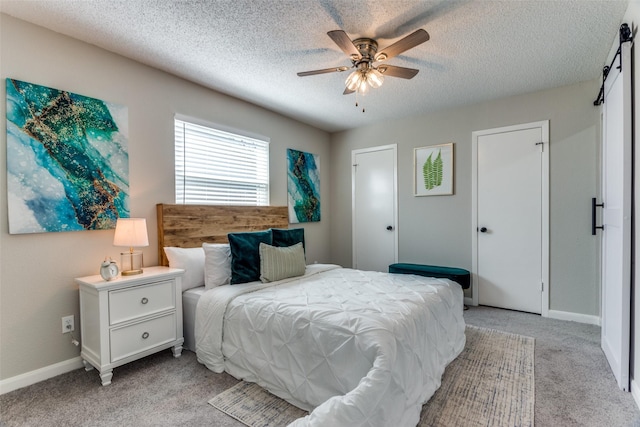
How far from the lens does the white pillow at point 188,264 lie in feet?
8.78

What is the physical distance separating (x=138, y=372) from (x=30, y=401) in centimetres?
58

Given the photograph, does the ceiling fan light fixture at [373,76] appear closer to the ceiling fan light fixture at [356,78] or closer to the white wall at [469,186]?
the ceiling fan light fixture at [356,78]

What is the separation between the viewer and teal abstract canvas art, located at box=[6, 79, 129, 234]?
205cm

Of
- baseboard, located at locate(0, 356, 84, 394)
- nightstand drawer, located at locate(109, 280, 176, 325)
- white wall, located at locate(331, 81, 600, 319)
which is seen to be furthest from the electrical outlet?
white wall, located at locate(331, 81, 600, 319)

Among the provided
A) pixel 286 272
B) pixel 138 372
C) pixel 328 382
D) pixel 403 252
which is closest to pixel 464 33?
pixel 286 272

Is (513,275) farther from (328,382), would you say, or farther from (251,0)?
(251,0)

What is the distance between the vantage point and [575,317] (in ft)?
10.6

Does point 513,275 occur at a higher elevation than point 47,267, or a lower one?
lower

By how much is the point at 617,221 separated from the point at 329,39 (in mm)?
2458

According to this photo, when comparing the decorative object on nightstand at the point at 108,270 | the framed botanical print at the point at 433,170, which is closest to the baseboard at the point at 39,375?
the decorative object on nightstand at the point at 108,270

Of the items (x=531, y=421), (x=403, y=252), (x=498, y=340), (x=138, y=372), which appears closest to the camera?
(x=531, y=421)

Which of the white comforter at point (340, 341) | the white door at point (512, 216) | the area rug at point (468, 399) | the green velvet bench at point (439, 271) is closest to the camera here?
the white comforter at point (340, 341)

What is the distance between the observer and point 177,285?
2490mm

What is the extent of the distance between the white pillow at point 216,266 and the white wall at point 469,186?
2.61 meters
